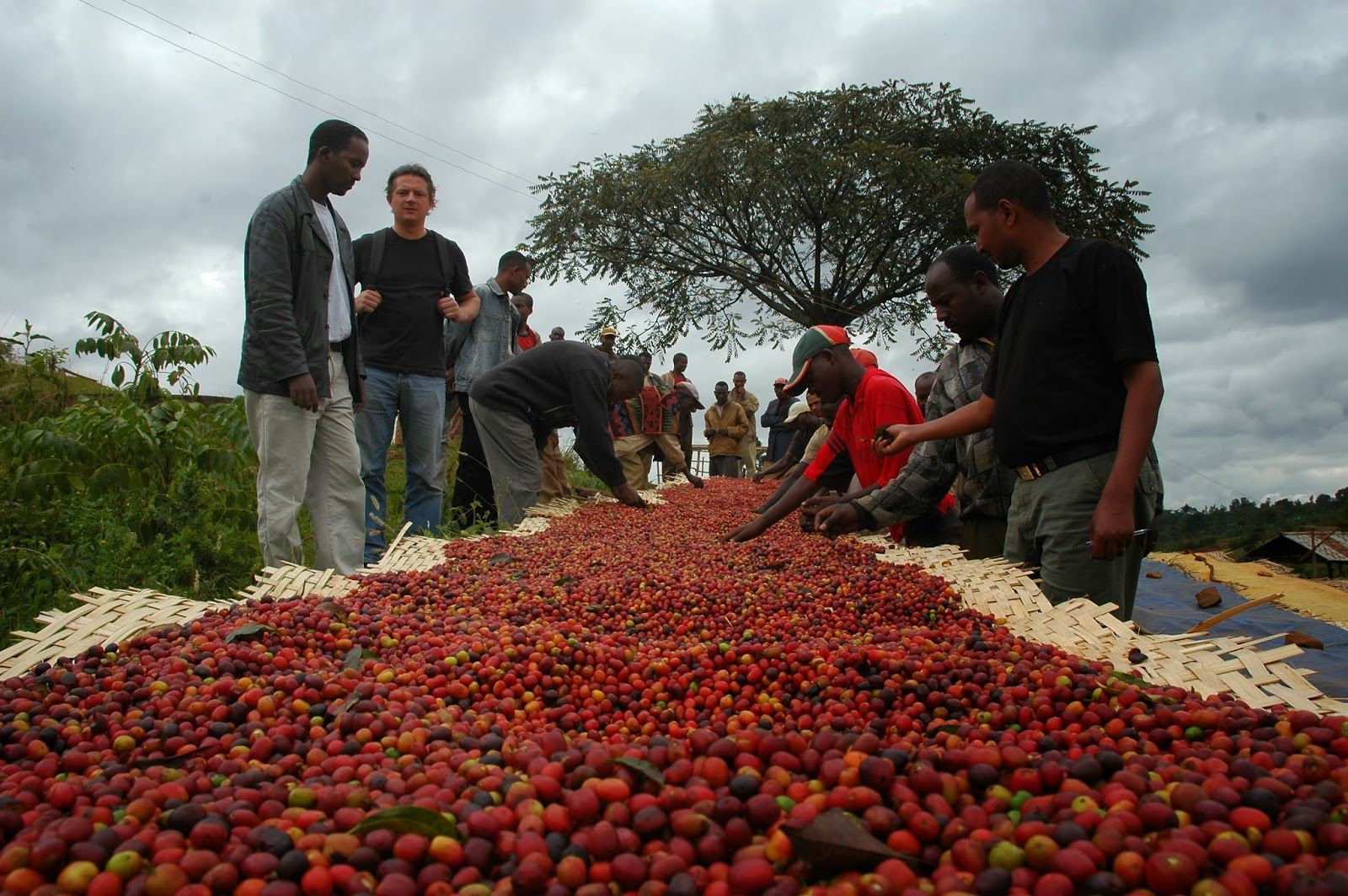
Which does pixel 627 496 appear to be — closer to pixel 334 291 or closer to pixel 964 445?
pixel 334 291

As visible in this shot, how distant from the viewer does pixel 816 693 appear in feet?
6.27

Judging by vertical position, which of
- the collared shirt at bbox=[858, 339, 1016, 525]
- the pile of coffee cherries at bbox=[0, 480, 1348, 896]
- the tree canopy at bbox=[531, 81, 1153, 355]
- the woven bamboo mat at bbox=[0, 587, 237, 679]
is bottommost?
the pile of coffee cherries at bbox=[0, 480, 1348, 896]

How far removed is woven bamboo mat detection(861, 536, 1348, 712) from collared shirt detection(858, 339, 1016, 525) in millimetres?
720

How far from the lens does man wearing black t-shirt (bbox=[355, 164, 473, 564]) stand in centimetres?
471

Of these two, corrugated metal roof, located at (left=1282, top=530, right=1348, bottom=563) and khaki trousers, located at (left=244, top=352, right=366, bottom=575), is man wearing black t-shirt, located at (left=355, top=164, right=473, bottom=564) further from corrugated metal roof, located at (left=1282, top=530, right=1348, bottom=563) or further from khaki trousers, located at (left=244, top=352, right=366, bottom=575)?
corrugated metal roof, located at (left=1282, top=530, right=1348, bottom=563)

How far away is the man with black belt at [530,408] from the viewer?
19.2 ft

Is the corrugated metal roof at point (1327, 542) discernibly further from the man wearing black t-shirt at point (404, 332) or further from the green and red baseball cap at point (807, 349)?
the man wearing black t-shirt at point (404, 332)

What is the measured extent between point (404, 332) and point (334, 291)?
2.91 ft

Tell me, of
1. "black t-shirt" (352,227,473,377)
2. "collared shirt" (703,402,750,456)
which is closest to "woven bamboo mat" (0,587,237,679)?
"black t-shirt" (352,227,473,377)

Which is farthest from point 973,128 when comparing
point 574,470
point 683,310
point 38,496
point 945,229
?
point 38,496

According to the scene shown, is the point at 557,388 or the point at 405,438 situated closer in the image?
the point at 405,438

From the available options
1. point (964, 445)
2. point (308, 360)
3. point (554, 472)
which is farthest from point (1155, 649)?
point (554, 472)

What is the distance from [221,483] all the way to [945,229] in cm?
1552

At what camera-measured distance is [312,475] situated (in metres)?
3.83
